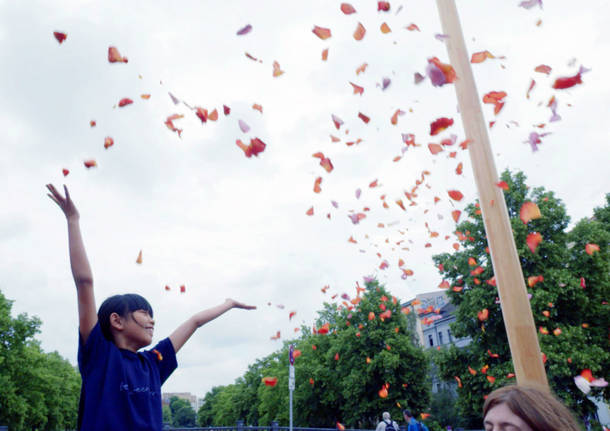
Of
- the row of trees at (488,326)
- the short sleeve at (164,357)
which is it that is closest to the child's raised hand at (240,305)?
the short sleeve at (164,357)

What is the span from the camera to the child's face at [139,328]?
2529 mm

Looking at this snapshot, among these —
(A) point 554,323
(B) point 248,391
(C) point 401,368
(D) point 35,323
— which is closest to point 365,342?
(C) point 401,368

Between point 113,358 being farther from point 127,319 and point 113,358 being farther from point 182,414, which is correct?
point 182,414

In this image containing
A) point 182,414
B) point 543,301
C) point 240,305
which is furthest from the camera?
point 182,414

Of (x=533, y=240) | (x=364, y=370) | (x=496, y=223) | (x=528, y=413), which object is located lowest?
(x=528, y=413)

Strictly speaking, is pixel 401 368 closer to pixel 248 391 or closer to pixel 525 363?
pixel 525 363

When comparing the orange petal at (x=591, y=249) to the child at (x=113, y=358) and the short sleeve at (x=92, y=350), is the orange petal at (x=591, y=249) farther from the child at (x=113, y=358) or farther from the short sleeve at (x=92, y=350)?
the short sleeve at (x=92, y=350)

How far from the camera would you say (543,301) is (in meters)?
20.8

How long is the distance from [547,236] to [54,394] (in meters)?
47.5

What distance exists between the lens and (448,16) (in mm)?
3527

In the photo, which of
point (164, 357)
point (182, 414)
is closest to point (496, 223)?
point (164, 357)

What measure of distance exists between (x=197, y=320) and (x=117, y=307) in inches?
23.6

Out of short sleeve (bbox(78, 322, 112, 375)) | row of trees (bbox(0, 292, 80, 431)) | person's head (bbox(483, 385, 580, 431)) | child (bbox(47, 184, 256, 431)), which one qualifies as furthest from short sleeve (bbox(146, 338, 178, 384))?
row of trees (bbox(0, 292, 80, 431))

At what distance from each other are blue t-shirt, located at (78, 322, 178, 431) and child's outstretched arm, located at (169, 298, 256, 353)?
414mm
